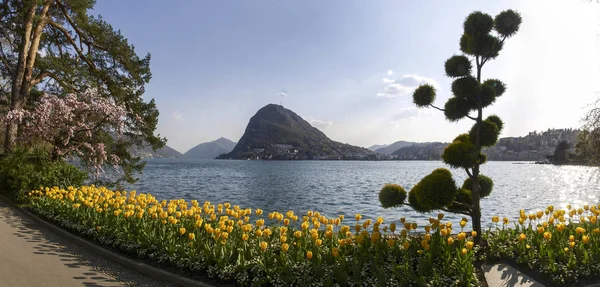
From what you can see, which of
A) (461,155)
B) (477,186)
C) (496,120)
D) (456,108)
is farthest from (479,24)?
(477,186)

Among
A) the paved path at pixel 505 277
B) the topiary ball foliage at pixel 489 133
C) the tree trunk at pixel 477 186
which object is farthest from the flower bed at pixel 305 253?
the topiary ball foliage at pixel 489 133

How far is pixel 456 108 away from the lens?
8055 millimetres

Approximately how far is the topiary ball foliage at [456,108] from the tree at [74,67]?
16511mm

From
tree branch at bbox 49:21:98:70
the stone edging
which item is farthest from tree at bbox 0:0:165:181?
the stone edging

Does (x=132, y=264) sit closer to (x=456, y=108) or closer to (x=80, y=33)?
(x=456, y=108)

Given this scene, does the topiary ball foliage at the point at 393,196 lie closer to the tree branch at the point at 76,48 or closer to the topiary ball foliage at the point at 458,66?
the topiary ball foliage at the point at 458,66

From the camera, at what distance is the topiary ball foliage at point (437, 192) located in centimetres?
700

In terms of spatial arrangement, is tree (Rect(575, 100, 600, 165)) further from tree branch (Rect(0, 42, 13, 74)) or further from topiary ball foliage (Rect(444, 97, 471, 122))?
tree branch (Rect(0, 42, 13, 74))

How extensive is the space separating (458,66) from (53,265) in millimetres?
9305

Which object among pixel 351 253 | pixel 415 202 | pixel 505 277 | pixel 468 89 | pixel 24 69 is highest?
pixel 24 69

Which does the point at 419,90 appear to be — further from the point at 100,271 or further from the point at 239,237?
the point at 100,271

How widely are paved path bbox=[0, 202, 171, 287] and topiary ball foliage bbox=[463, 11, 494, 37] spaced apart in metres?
8.26

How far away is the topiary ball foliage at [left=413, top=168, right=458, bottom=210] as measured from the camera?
700 cm

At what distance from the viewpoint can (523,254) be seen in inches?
251
